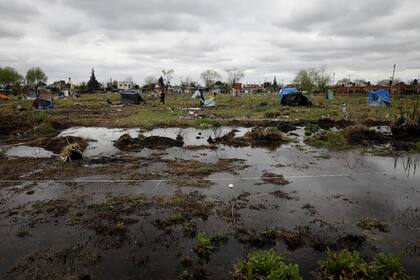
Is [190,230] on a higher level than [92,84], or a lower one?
lower

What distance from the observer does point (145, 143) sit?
41.4 feet

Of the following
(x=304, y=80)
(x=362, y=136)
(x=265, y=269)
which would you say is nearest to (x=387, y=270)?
(x=265, y=269)

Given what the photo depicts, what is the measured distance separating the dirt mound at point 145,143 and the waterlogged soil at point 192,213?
179cm

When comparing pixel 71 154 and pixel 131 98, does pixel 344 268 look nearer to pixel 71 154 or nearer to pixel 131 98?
pixel 71 154

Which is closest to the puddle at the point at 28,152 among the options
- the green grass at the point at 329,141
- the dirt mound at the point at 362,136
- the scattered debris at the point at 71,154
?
the scattered debris at the point at 71,154

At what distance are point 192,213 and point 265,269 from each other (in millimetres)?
2433

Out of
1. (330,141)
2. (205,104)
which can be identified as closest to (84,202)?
(330,141)

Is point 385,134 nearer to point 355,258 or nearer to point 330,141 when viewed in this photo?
point 330,141

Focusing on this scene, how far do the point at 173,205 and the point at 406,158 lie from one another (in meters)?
8.67

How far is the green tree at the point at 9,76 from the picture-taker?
78875 mm

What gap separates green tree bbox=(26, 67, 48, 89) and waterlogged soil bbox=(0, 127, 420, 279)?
88.0 m

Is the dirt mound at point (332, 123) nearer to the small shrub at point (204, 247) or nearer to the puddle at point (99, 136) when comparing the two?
the puddle at point (99, 136)

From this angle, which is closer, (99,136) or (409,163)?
(409,163)

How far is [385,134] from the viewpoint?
48.2ft
